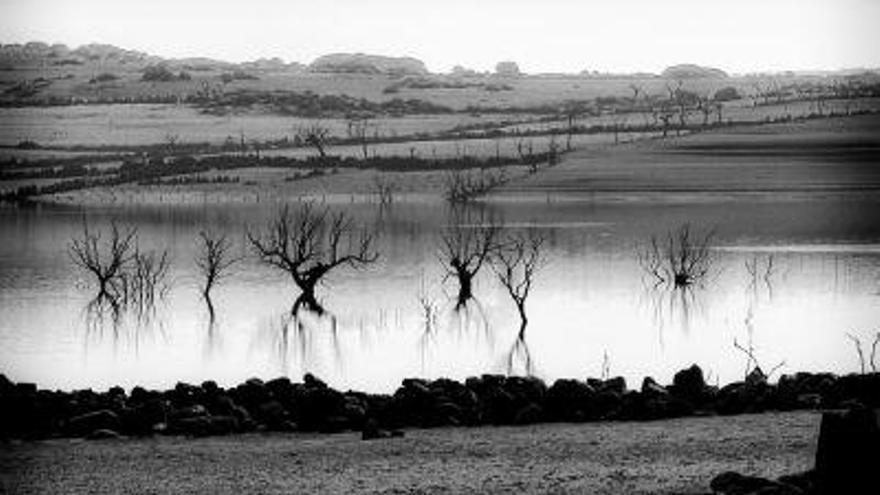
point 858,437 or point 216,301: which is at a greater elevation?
point 858,437

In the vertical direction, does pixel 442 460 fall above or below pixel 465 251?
above

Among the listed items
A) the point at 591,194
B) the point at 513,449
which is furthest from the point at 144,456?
the point at 591,194

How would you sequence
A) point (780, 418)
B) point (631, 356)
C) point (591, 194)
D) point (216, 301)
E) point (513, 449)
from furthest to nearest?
point (591, 194) < point (216, 301) < point (631, 356) < point (780, 418) < point (513, 449)

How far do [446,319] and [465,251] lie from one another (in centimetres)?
795

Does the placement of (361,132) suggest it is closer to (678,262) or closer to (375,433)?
(678,262)

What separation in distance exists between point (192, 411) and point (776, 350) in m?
15.2

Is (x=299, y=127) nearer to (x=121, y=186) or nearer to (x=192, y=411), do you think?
(x=121, y=186)

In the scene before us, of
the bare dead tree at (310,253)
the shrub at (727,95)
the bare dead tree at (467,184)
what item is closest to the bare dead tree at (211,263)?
the bare dead tree at (310,253)

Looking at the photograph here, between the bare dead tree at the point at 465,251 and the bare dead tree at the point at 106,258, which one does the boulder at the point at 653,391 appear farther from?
the bare dead tree at the point at 106,258

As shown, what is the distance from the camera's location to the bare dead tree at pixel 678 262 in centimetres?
4759

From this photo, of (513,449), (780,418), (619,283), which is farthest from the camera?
(619,283)

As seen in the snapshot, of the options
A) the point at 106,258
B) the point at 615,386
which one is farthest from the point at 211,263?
the point at 615,386

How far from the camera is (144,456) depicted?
18.3 m

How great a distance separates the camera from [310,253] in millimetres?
46094
